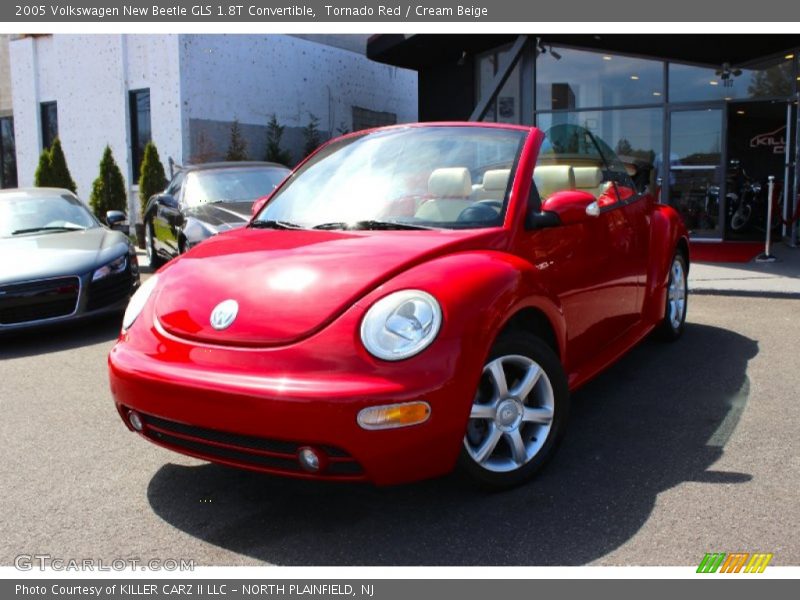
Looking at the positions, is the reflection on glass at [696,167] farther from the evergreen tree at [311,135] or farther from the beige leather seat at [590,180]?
the beige leather seat at [590,180]

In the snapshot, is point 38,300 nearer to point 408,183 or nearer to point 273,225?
point 273,225

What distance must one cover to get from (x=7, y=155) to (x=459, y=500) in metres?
22.1

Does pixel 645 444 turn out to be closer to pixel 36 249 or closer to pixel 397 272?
pixel 397 272

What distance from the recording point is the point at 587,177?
4.69 metres

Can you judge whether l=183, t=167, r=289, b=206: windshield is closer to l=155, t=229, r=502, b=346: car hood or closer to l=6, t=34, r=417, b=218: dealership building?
l=155, t=229, r=502, b=346: car hood

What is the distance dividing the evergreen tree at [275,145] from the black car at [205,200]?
23.9 ft

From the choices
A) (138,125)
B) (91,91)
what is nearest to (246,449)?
(138,125)

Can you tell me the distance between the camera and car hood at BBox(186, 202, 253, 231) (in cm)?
798

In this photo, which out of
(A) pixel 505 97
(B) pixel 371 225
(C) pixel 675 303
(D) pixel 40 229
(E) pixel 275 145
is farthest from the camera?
(E) pixel 275 145

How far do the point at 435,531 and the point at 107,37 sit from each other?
17.4 metres

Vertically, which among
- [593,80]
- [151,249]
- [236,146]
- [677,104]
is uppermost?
[593,80]

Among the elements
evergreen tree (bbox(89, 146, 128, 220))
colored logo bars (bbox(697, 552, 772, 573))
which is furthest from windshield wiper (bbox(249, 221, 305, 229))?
evergreen tree (bbox(89, 146, 128, 220))

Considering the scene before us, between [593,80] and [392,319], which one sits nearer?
[392,319]

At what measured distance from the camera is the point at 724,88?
13.4m
